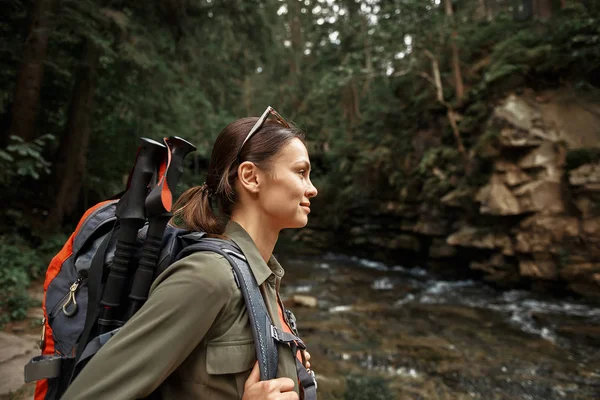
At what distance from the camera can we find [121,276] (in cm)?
114

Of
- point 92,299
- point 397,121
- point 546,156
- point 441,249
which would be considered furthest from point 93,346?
point 397,121

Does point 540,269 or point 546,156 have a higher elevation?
point 546,156

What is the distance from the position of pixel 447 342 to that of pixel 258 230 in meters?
7.06

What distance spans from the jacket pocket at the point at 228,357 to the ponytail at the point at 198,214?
45 centimetres

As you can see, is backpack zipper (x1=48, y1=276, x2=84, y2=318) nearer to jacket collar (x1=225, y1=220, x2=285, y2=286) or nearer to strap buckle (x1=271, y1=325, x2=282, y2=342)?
jacket collar (x1=225, y1=220, x2=285, y2=286)

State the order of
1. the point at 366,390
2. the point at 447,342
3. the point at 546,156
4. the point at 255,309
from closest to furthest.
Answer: the point at 255,309 < the point at 366,390 < the point at 447,342 < the point at 546,156

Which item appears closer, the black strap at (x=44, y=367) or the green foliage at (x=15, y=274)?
the black strap at (x=44, y=367)

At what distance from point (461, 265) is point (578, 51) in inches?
283

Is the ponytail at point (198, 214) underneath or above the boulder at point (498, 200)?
above

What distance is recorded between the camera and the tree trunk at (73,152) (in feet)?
27.4

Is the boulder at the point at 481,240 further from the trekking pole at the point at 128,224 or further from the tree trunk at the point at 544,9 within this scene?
the trekking pole at the point at 128,224

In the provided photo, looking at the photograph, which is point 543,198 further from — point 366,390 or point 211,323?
point 211,323

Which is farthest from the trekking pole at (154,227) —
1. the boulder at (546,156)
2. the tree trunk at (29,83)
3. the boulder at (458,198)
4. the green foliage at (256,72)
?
the boulder at (458,198)

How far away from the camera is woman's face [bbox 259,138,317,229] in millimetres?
1419
